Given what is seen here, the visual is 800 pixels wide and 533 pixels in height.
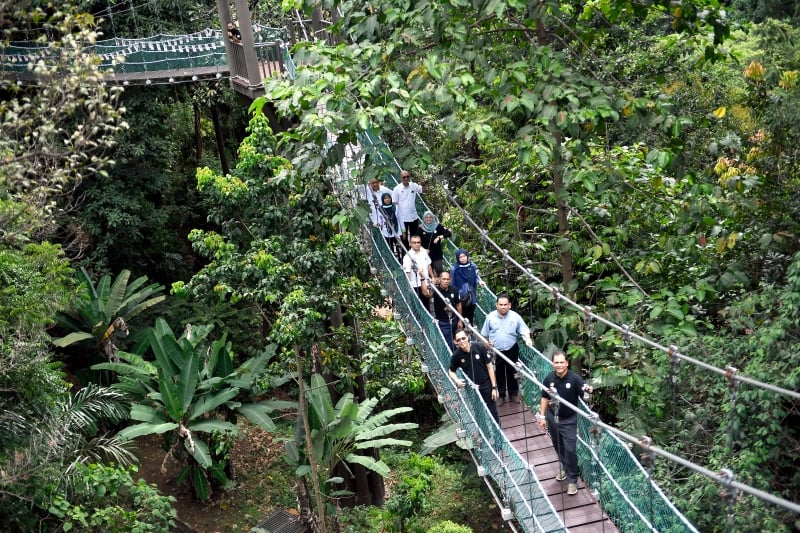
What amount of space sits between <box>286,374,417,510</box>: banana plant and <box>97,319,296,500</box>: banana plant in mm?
593

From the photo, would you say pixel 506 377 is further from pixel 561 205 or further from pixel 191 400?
pixel 191 400

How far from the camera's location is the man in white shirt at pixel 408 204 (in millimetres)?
7883

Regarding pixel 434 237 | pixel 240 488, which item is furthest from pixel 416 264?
pixel 240 488

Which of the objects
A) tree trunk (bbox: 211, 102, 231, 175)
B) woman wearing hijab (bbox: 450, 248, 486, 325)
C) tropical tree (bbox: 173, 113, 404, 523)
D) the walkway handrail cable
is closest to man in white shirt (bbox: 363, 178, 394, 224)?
tropical tree (bbox: 173, 113, 404, 523)

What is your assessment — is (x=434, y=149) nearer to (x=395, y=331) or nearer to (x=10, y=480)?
(x=395, y=331)

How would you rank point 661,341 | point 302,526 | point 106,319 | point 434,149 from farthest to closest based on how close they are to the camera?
point 106,319, point 434,149, point 302,526, point 661,341

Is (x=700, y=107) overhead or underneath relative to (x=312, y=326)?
overhead

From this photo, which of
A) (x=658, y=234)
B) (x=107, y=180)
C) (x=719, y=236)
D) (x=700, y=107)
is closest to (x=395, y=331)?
(x=658, y=234)

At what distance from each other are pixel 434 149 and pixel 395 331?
2.68 meters

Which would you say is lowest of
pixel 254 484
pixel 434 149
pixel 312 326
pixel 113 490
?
pixel 254 484

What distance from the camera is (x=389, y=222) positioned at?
792cm

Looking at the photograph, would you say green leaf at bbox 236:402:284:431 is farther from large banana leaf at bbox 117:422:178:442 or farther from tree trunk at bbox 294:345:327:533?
tree trunk at bbox 294:345:327:533

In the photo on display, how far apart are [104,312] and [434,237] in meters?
5.35

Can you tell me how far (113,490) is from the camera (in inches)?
335
